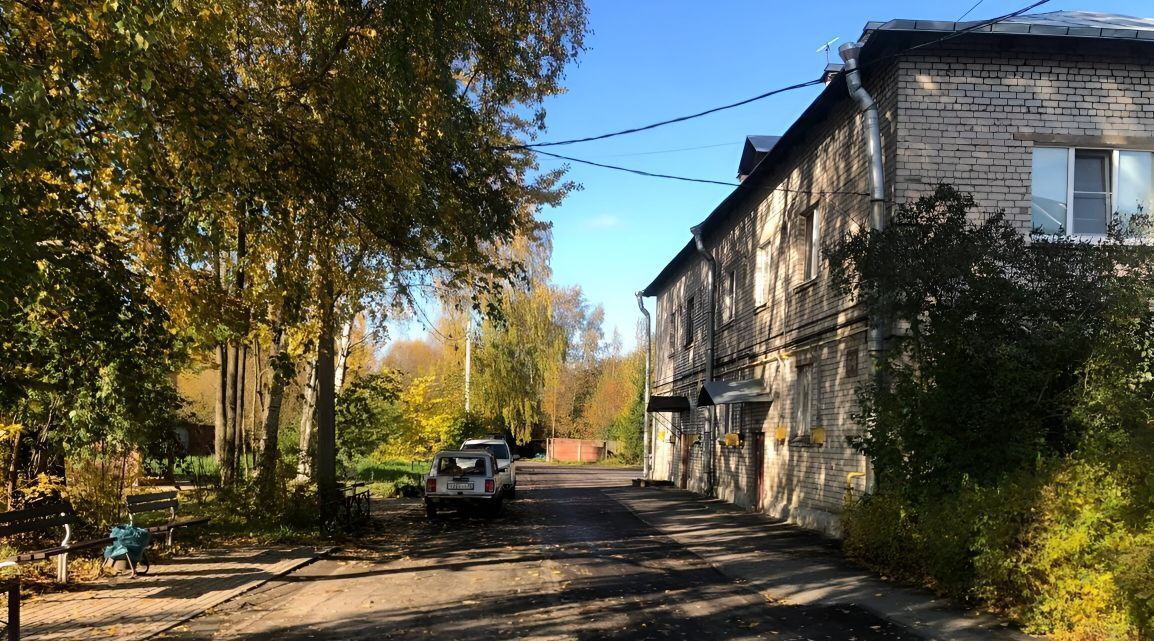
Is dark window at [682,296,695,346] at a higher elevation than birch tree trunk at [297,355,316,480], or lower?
higher

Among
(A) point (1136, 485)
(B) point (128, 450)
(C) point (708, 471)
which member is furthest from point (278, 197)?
(C) point (708, 471)

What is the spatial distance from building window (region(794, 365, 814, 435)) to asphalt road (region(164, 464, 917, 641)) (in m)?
3.68

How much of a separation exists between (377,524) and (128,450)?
5.64m

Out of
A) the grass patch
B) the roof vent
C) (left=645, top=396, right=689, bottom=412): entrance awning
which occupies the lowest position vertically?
the grass patch

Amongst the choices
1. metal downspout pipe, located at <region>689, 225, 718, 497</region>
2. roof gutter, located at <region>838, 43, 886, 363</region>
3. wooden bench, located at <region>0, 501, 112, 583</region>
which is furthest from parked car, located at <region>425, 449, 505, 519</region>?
roof gutter, located at <region>838, 43, 886, 363</region>

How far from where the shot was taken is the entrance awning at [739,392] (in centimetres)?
1797

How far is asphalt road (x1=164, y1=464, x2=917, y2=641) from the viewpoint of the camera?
7.25 meters

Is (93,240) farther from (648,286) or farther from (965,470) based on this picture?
(648,286)

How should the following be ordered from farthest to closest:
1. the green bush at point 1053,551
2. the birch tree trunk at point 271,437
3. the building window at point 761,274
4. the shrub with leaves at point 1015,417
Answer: the building window at point 761,274 < the birch tree trunk at point 271,437 < the shrub with leaves at point 1015,417 < the green bush at point 1053,551

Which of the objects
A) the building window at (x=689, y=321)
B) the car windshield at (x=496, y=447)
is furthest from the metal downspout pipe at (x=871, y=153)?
the building window at (x=689, y=321)

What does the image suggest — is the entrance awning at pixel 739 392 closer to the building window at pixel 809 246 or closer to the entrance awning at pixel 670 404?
the building window at pixel 809 246

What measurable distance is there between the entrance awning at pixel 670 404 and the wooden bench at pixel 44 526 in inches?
733

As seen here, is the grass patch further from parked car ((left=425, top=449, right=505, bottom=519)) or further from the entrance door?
the entrance door

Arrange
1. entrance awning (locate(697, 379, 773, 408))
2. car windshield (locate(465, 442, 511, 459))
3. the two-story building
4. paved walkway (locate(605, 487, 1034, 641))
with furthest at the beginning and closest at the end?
1. car windshield (locate(465, 442, 511, 459))
2. entrance awning (locate(697, 379, 773, 408))
3. the two-story building
4. paved walkway (locate(605, 487, 1034, 641))
